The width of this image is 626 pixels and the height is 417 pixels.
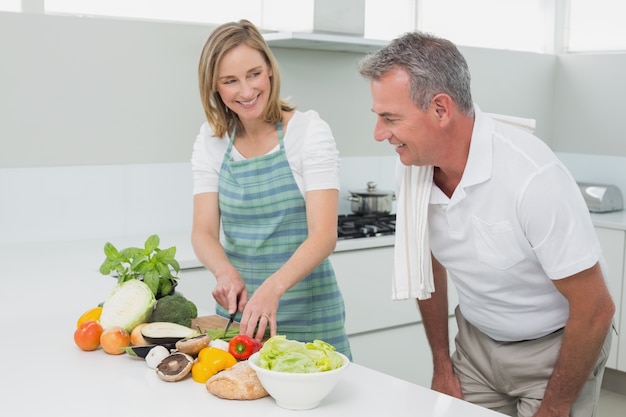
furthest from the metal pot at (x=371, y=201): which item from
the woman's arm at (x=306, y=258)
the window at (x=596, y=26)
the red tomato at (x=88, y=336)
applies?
the red tomato at (x=88, y=336)

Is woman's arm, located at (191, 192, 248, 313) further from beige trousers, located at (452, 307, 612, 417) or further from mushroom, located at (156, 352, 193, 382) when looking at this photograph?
beige trousers, located at (452, 307, 612, 417)

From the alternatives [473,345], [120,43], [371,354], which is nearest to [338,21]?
[120,43]

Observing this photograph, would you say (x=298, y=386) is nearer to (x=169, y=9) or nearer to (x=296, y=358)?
(x=296, y=358)

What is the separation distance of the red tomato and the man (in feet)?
2.36

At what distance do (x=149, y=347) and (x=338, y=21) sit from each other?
226cm

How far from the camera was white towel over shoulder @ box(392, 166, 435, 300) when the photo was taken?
71.6 inches

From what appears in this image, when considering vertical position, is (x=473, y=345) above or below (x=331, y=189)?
below

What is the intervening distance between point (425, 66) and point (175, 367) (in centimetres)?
77

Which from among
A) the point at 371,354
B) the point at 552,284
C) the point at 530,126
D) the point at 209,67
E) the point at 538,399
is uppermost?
the point at 209,67

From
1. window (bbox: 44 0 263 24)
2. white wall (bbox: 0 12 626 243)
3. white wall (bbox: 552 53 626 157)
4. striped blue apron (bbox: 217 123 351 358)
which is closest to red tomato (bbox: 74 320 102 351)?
striped blue apron (bbox: 217 123 351 358)

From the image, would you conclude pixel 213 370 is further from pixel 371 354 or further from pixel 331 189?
pixel 371 354

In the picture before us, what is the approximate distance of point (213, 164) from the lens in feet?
7.25

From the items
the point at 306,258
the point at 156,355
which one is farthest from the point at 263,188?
the point at 156,355

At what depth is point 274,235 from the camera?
2176mm
